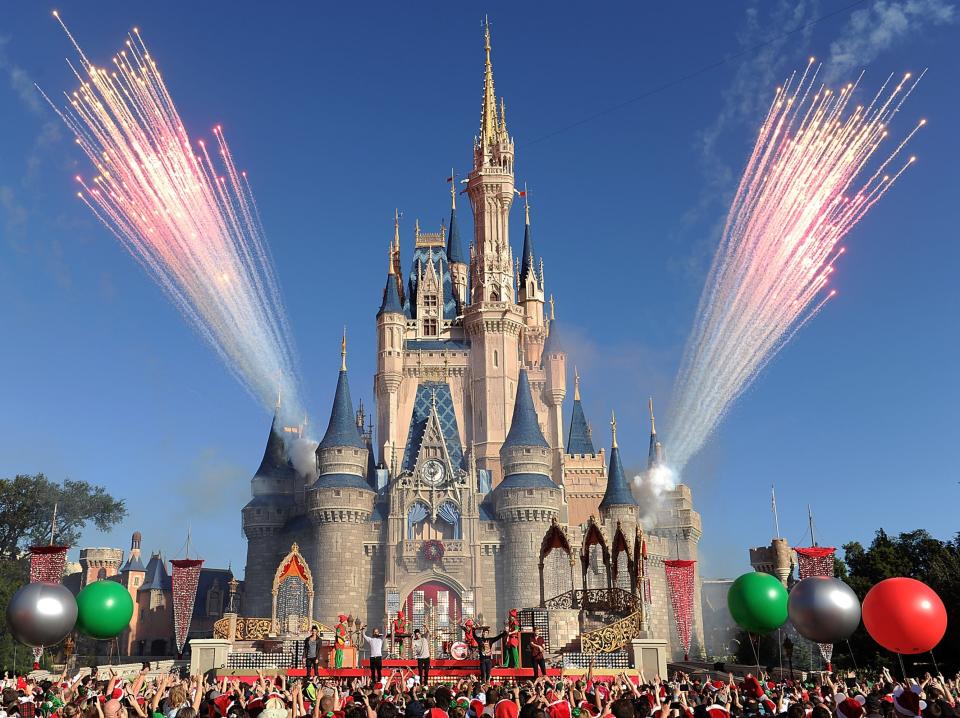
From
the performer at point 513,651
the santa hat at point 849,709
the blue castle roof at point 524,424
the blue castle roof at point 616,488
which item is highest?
the blue castle roof at point 524,424

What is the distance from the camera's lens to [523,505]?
167ft

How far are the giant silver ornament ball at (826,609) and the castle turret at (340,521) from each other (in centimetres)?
3459

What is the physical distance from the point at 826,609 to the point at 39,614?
17117 mm

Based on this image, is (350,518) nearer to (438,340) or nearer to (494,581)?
(494,581)

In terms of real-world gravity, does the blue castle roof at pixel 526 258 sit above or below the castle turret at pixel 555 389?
above

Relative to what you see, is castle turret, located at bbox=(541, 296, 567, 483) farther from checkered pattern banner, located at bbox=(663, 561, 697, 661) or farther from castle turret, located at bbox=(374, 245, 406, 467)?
checkered pattern banner, located at bbox=(663, 561, 697, 661)

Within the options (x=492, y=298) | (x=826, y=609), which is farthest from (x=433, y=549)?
(x=826, y=609)

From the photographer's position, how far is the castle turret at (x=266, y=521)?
52781 mm

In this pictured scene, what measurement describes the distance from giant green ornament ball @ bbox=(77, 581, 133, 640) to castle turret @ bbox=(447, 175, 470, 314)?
133 feet

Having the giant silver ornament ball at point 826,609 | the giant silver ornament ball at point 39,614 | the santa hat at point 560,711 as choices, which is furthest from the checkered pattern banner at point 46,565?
the santa hat at point 560,711

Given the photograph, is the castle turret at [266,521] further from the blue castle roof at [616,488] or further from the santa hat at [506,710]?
the santa hat at [506,710]

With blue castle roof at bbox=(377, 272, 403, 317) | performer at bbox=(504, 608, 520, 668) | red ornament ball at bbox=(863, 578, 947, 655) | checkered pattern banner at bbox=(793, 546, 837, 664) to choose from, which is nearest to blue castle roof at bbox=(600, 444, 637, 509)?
blue castle roof at bbox=(377, 272, 403, 317)

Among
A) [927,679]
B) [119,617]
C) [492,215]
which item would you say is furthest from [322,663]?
[492,215]

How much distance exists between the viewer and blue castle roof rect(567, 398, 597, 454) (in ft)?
202
